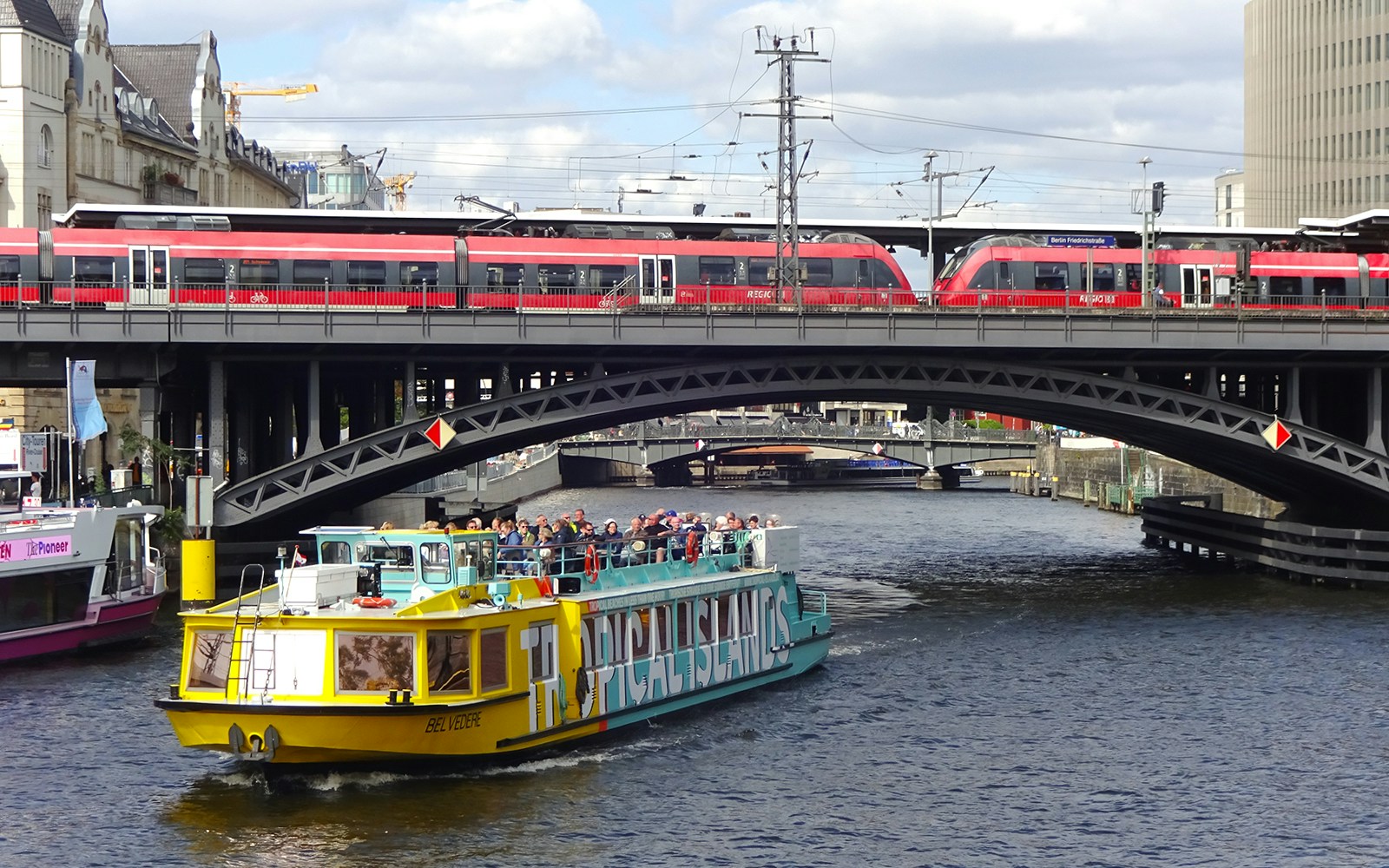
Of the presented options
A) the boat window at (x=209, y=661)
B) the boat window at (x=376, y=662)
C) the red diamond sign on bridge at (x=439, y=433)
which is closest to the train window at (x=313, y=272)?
the red diamond sign on bridge at (x=439, y=433)

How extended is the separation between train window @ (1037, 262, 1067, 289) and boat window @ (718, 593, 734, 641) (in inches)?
1127

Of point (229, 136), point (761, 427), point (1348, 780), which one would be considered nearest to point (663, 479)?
point (761, 427)

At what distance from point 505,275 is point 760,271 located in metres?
9.22

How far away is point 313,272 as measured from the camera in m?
58.8

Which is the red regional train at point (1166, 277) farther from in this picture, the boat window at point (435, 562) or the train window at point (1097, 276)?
the boat window at point (435, 562)

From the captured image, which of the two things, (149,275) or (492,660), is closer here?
(492,660)

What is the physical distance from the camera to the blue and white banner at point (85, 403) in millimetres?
53438

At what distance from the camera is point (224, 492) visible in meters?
57.6

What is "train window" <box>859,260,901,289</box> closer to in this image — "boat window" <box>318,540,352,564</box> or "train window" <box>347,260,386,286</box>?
"train window" <box>347,260,386,286</box>

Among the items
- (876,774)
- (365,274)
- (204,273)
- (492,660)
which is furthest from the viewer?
(365,274)

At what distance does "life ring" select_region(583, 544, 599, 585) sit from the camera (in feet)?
121

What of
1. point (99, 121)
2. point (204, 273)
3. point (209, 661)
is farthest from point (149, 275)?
point (99, 121)

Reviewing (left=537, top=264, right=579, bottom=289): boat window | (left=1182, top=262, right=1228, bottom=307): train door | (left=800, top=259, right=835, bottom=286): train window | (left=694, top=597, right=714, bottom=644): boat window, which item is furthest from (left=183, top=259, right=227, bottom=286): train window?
(left=1182, top=262, right=1228, bottom=307): train door

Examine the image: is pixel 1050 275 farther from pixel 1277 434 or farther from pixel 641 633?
pixel 641 633
